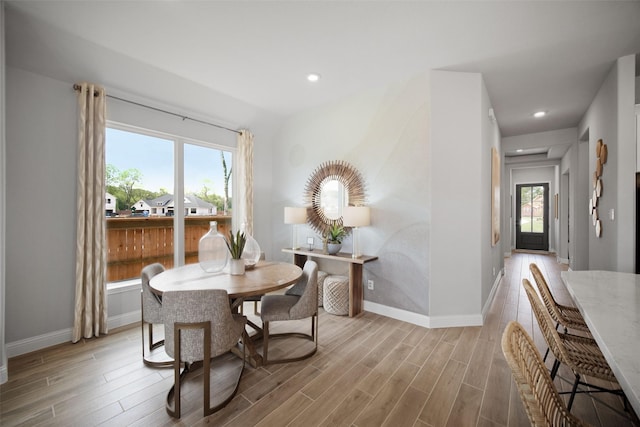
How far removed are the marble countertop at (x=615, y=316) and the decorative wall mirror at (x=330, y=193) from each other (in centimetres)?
232

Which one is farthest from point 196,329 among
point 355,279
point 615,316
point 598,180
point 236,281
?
point 598,180

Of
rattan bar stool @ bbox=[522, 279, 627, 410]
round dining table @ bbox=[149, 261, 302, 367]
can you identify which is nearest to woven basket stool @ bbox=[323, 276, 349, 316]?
round dining table @ bbox=[149, 261, 302, 367]

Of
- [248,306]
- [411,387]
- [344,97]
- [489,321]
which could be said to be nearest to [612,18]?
[344,97]

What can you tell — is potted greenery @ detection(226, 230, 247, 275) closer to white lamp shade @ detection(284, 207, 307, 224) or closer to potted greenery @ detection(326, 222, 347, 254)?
potted greenery @ detection(326, 222, 347, 254)

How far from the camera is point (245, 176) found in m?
4.41

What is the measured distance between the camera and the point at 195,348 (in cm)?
176

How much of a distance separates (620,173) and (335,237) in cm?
308

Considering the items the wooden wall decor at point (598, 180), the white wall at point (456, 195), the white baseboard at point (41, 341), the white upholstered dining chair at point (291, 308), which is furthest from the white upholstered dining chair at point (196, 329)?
the wooden wall decor at point (598, 180)

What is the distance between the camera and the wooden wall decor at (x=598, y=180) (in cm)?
316

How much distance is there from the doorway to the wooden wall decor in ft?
21.8

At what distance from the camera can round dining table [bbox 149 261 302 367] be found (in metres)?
2.01

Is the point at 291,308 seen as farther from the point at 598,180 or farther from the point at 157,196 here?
the point at 598,180

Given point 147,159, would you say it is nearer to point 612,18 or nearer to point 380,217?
point 380,217

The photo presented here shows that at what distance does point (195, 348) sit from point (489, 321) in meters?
3.25
